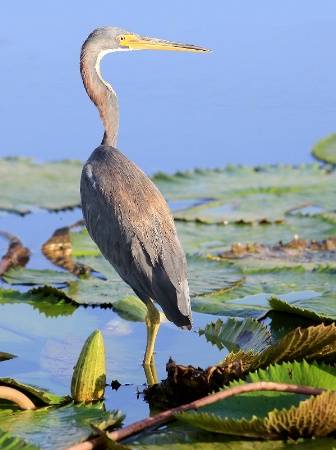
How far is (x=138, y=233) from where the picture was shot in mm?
4160

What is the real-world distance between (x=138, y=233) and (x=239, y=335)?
59cm

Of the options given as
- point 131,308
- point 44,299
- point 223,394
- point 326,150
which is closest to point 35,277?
point 44,299

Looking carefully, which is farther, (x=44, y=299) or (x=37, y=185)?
(x=37, y=185)

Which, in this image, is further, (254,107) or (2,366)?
(254,107)

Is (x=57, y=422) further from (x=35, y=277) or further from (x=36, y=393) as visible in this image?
(x=35, y=277)

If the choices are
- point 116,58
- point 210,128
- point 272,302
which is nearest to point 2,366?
point 272,302

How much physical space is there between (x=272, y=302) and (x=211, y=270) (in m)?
1.05

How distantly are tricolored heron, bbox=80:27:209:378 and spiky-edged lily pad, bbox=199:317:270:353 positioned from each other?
252 mm

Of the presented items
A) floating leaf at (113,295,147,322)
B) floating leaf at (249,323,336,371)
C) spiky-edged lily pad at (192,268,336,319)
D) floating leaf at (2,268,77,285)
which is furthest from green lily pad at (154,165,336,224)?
floating leaf at (249,323,336,371)

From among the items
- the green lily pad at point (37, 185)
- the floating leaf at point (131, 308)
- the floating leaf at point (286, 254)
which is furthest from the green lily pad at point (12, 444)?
the green lily pad at point (37, 185)

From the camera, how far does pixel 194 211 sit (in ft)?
20.1

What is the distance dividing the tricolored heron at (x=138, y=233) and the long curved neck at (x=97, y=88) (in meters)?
0.29

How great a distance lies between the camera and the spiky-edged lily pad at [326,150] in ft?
23.4

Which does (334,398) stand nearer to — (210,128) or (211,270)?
(211,270)
